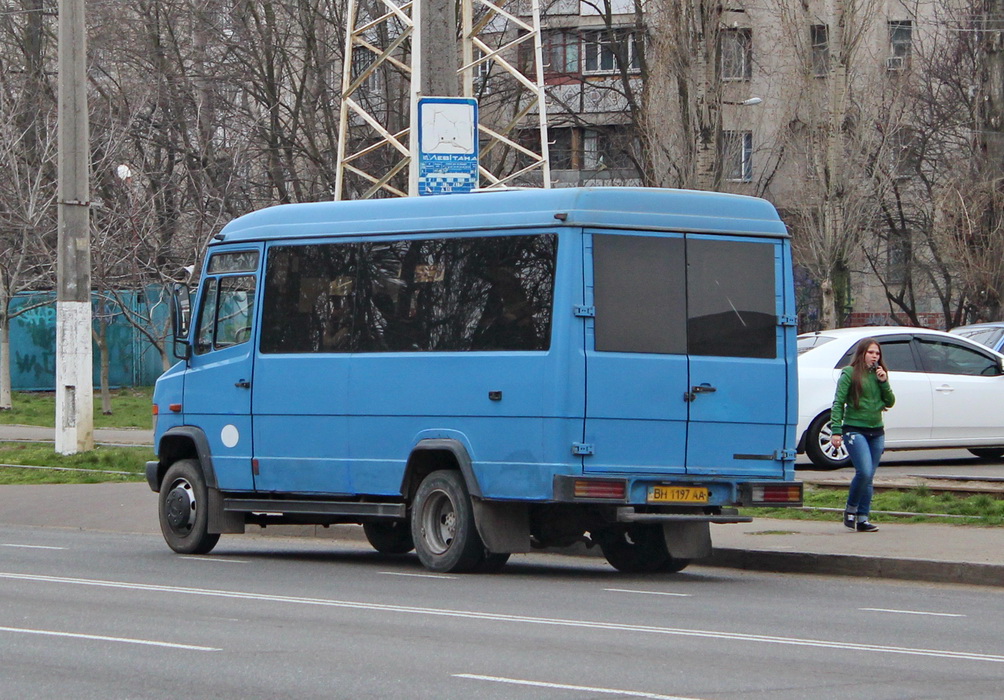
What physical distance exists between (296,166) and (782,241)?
84.8ft

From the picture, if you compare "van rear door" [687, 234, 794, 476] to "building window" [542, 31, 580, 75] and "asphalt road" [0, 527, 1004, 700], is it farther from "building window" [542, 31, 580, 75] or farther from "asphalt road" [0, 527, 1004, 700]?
"building window" [542, 31, 580, 75]

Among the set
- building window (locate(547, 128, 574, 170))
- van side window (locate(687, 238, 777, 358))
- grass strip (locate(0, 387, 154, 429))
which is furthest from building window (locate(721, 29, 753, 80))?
van side window (locate(687, 238, 777, 358))

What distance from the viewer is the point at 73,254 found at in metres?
22.1

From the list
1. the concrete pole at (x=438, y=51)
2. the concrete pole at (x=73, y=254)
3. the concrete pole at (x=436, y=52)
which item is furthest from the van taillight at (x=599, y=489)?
the concrete pole at (x=73, y=254)

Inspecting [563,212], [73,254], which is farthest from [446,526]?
[73,254]

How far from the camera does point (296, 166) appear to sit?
122 ft

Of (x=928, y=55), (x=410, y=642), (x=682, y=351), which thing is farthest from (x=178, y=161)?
(x=410, y=642)

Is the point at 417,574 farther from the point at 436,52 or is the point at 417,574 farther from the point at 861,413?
the point at 436,52

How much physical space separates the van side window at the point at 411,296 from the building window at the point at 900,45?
27797 millimetres

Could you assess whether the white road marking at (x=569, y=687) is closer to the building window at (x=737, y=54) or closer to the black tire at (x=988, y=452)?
the black tire at (x=988, y=452)

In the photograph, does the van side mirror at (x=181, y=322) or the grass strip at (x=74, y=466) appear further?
the grass strip at (x=74, y=466)

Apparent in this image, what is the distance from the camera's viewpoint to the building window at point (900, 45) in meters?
40.3

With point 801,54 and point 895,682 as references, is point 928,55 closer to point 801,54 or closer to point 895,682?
point 801,54

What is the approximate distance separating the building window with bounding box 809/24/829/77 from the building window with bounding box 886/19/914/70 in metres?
3.93
